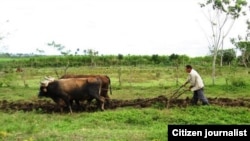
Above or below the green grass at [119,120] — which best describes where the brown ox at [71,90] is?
above

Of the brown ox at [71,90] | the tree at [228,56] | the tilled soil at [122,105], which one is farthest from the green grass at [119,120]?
the tree at [228,56]

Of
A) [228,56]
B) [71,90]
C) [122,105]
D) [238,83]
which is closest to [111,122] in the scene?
[122,105]

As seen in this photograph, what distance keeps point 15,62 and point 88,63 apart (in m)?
8.85

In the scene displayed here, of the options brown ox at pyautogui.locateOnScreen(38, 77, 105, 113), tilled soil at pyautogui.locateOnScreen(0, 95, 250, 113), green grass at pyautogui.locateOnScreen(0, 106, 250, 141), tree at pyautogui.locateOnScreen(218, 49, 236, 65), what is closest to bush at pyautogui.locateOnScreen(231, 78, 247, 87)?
tilled soil at pyautogui.locateOnScreen(0, 95, 250, 113)

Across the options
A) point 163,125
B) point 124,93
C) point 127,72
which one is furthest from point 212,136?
point 127,72

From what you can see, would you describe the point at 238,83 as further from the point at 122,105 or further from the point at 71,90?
the point at 71,90

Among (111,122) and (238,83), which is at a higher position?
(238,83)

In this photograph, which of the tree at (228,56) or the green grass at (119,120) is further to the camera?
the tree at (228,56)

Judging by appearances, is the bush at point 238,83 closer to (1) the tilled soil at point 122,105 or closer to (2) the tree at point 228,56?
(1) the tilled soil at point 122,105

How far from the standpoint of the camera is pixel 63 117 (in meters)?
16.0

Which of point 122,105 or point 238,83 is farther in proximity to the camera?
point 238,83

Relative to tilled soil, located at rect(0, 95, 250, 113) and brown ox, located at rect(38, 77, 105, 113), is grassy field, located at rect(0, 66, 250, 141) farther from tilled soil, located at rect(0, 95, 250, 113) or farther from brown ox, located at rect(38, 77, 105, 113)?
brown ox, located at rect(38, 77, 105, 113)

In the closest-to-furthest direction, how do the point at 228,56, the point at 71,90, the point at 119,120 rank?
the point at 119,120, the point at 71,90, the point at 228,56

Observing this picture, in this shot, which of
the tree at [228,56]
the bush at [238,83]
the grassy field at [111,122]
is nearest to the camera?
the grassy field at [111,122]
